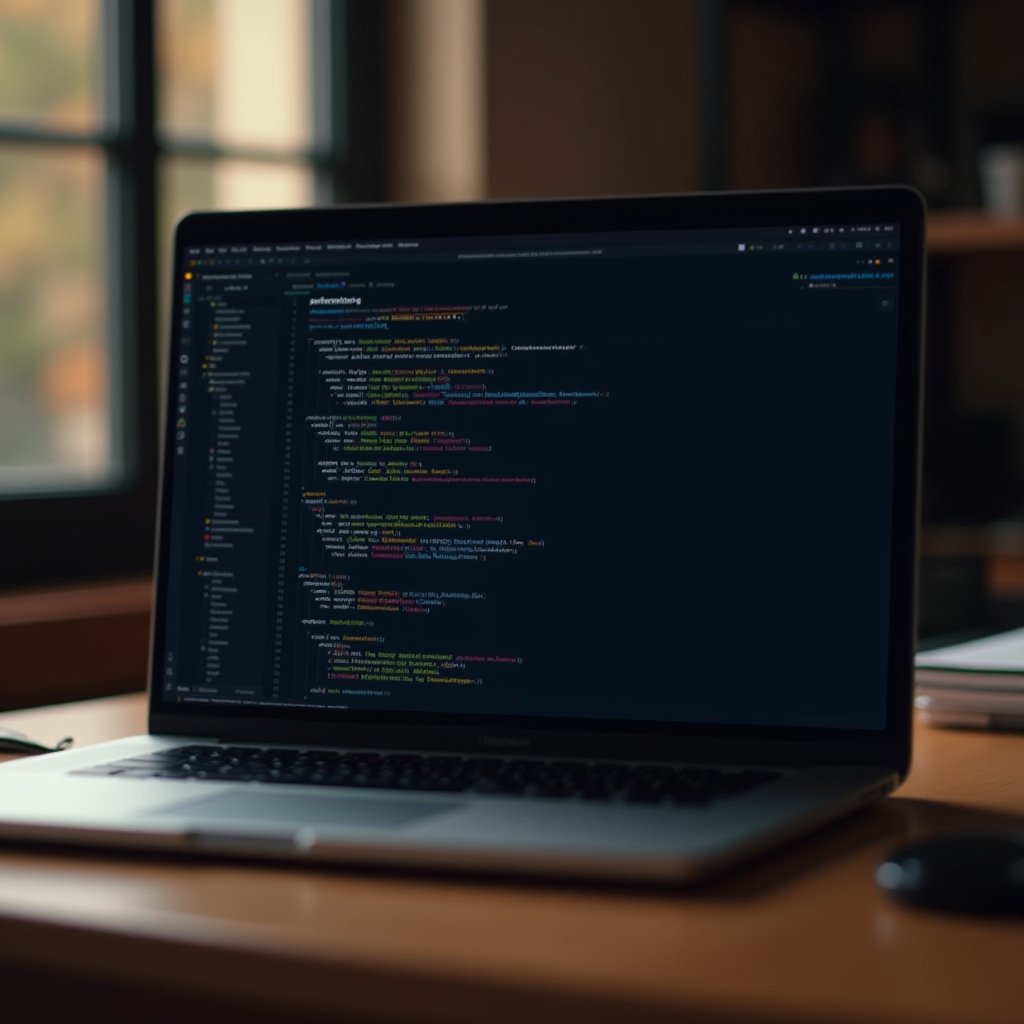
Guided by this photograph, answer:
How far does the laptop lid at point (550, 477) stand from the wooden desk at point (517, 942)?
0.14 meters

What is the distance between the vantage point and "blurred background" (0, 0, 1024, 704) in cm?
247

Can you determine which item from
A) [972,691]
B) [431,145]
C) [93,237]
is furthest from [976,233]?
[972,691]

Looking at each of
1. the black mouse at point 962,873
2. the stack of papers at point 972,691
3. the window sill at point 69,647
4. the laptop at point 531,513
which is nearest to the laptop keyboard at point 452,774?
the laptop at point 531,513

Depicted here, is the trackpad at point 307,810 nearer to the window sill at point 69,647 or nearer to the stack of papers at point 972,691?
the stack of papers at point 972,691

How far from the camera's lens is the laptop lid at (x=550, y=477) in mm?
795

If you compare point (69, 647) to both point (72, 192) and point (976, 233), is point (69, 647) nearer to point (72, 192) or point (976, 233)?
point (72, 192)

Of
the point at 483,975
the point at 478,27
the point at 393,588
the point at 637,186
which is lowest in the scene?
the point at 483,975

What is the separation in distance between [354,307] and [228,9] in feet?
6.97

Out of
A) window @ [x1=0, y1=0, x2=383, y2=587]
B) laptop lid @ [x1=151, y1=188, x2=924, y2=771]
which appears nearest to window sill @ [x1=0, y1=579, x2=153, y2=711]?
window @ [x1=0, y1=0, x2=383, y2=587]

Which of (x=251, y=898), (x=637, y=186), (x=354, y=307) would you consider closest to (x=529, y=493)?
(x=354, y=307)

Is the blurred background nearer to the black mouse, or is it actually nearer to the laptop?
the laptop

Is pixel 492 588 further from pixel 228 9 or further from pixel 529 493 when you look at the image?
pixel 228 9

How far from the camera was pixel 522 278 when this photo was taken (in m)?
0.86

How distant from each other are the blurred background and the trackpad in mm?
1652
